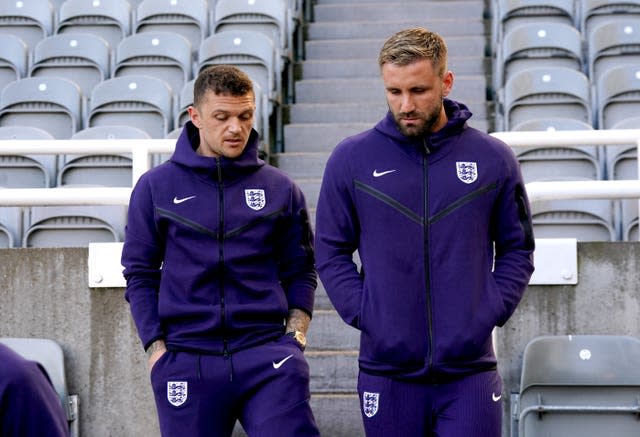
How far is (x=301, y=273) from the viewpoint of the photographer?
3.88 meters

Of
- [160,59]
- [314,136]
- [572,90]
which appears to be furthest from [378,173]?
[160,59]

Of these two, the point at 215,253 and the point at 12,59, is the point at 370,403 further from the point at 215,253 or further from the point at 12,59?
the point at 12,59

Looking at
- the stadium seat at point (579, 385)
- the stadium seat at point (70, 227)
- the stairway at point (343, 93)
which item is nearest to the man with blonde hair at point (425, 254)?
the stadium seat at point (579, 385)

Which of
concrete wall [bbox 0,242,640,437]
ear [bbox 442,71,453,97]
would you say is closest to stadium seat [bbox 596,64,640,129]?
concrete wall [bbox 0,242,640,437]

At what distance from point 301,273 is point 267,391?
1.52 feet

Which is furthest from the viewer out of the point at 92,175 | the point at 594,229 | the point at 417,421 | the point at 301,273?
the point at 92,175

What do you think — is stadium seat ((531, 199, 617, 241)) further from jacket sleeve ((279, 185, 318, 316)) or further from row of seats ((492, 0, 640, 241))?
jacket sleeve ((279, 185, 318, 316))

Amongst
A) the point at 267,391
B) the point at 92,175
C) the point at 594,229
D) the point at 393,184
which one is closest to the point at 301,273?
the point at 267,391

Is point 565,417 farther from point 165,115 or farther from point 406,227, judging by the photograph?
point 165,115

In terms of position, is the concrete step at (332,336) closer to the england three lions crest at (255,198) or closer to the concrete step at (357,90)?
the england three lions crest at (255,198)

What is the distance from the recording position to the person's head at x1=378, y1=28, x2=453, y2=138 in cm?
322

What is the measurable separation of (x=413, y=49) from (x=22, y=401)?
5.49 feet

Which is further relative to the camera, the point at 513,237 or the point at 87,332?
the point at 87,332

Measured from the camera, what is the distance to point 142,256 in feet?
12.4
